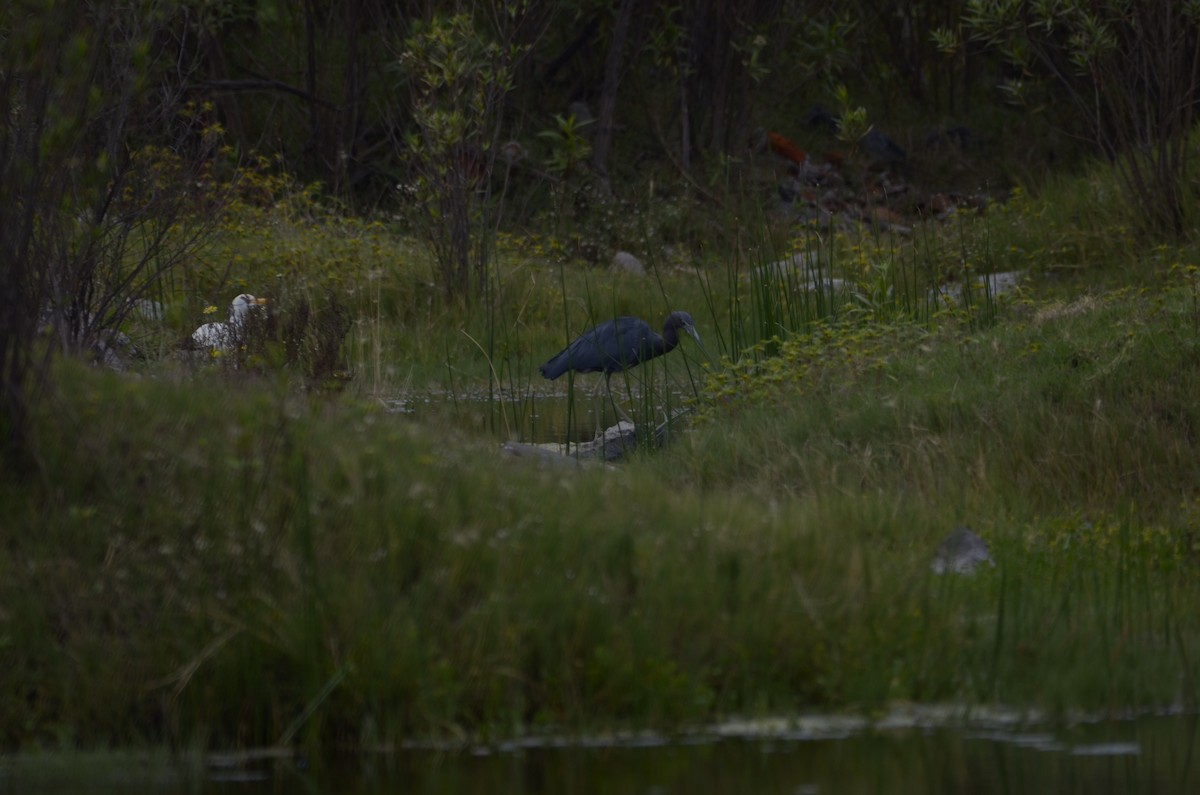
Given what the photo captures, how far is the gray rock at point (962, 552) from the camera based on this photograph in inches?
187

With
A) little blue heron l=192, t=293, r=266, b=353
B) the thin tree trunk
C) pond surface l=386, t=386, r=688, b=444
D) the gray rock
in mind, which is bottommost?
the gray rock

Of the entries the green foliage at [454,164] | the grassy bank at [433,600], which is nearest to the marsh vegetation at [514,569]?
the grassy bank at [433,600]

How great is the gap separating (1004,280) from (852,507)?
231 inches

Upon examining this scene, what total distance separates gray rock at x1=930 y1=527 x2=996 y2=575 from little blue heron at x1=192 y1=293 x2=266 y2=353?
4149 mm

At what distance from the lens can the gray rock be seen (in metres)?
4.76

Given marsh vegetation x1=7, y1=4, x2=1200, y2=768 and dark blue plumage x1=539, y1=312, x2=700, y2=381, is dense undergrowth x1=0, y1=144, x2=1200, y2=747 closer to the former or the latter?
marsh vegetation x1=7, y1=4, x2=1200, y2=768

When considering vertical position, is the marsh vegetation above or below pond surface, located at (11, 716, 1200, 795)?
above

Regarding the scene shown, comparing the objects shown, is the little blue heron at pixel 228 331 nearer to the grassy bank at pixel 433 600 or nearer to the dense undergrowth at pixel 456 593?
the dense undergrowth at pixel 456 593

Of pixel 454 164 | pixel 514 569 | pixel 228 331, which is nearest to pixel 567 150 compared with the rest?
pixel 454 164

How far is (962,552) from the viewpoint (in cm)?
484

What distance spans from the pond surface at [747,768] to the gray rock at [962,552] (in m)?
1.02

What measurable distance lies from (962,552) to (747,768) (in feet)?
5.24

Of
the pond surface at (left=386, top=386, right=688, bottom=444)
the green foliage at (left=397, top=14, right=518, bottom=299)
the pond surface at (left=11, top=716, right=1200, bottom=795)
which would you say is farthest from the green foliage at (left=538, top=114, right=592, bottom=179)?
the pond surface at (left=11, top=716, right=1200, bottom=795)

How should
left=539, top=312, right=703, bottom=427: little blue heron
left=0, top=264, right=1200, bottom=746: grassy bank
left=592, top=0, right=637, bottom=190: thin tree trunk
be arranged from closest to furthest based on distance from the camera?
left=0, top=264, right=1200, bottom=746: grassy bank < left=539, top=312, right=703, bottom=427: little blue heron < left=592, top=0, right=637, bottom=190: thin tree trunk
